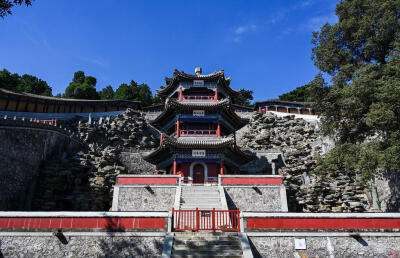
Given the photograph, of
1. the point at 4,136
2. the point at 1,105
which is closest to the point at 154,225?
the point at 4,136

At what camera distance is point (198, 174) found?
70.1 feet

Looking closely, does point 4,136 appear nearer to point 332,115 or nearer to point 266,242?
point 266,242

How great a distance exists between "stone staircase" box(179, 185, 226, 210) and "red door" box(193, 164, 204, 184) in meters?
2.35

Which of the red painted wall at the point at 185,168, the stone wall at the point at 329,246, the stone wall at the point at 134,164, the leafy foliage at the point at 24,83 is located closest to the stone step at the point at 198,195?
the red painted wall at the point at 185,168

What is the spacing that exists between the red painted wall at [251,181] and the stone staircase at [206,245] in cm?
763

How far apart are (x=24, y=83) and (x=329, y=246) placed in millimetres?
67388

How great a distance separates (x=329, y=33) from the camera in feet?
62.5

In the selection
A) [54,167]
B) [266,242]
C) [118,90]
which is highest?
[118,90]

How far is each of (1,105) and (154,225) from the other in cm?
3873

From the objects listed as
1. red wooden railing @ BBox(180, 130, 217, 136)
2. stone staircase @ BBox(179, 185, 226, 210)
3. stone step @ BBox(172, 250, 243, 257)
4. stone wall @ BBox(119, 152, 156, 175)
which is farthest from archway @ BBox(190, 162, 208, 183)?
stone wall @ BBox(119, 152, 156, 175)

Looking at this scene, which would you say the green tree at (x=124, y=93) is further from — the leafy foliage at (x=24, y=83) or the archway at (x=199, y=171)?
the archway at (x=199, y=171)

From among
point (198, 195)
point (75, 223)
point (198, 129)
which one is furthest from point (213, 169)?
point (75, 223)

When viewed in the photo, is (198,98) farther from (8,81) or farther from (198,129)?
(8,81)

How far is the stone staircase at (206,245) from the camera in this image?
32.6 feet
